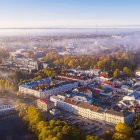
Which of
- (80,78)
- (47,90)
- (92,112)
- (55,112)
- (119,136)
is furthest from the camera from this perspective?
(80,78)

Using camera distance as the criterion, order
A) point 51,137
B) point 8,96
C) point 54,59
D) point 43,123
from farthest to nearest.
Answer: point 54,59 → point 8,96 → point 43,123 → point 51,137

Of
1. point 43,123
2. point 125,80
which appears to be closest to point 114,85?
point 125,80

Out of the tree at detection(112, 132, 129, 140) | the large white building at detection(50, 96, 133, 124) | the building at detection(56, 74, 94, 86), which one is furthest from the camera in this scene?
the building at detection(56, 74, 94, 86)

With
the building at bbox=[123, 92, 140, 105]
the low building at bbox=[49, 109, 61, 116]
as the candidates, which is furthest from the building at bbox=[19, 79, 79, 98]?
the building at bbox=[123, 92, 140, 105]

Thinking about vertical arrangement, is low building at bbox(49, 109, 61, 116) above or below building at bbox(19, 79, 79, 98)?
below

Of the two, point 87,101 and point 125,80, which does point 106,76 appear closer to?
point 125,80

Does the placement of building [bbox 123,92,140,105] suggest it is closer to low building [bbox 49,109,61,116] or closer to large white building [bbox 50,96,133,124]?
large white building [bbox 50,96,133,124]

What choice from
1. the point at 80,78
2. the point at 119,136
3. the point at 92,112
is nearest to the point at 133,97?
the point at 92,112

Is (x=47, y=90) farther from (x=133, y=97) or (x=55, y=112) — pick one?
(x=133, y=97)
